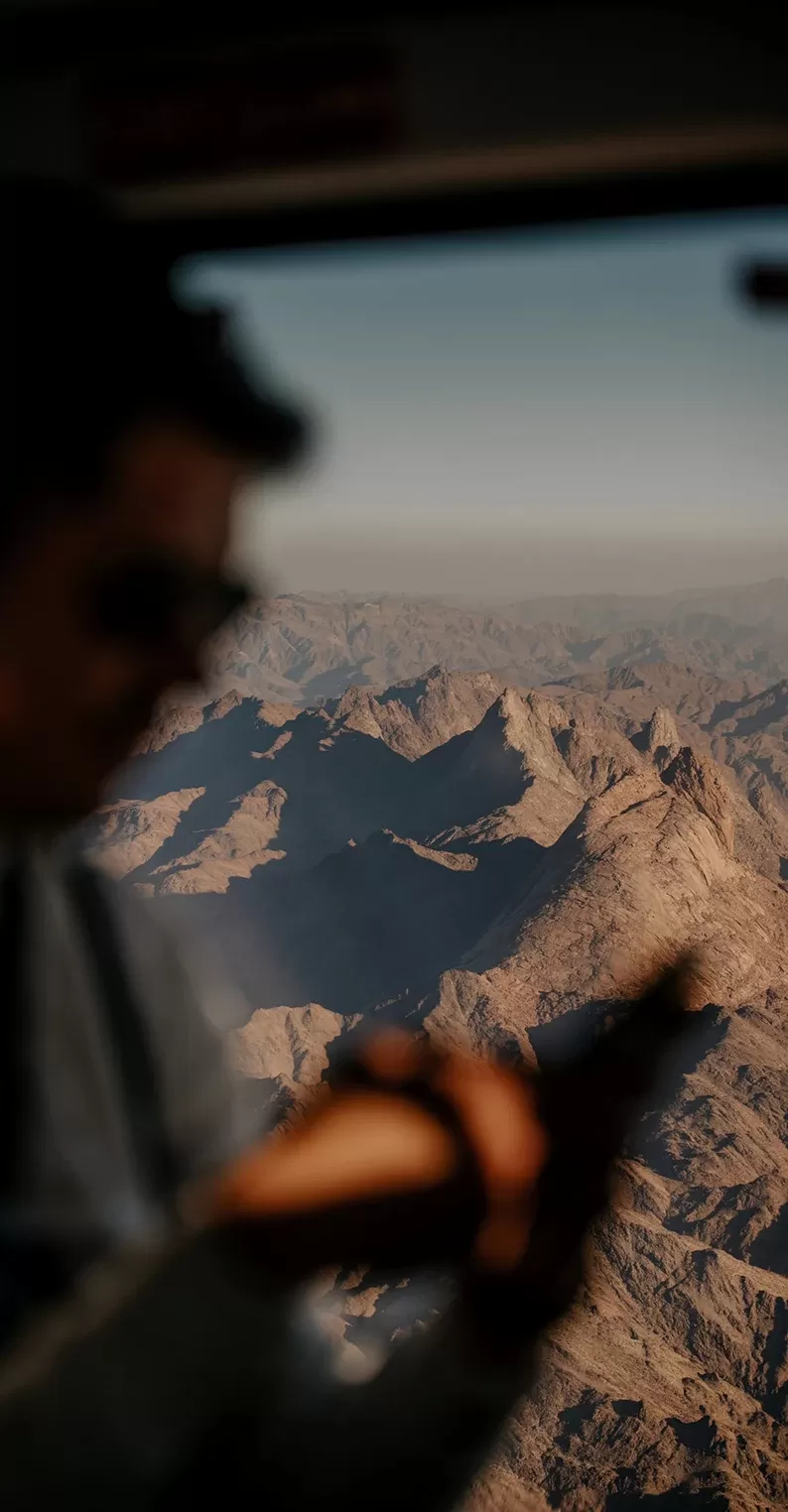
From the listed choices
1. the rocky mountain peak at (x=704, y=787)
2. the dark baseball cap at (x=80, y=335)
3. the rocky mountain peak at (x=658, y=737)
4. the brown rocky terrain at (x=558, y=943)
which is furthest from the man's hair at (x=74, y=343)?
the rocky mountain peak at (x=658, y=737)

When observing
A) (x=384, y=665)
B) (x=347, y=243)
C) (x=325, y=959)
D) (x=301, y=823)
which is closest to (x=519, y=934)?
(x=325, y=959)

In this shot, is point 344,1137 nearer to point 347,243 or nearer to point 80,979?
point 80,979

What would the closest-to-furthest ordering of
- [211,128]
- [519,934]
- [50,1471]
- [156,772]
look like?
[50,1471], [211,128], [519,934], [156,772]

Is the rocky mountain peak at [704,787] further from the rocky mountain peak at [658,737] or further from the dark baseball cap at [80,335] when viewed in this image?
the dark baseball cap at [80,335]

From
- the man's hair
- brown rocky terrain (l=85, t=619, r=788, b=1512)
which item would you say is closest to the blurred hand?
brown rocky terrain (l=85, t=619, r=788, b=1512)

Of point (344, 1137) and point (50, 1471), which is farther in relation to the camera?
point (344, 1137)

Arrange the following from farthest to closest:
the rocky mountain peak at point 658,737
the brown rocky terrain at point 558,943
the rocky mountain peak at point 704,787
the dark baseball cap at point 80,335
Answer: the rocky mountain peak at point 658,737 → the rocky mountain peak at point 704,787 → the brown rocky terrain at point 558,943 → the dark baseball cap at point 80,335

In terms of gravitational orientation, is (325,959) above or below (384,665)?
above

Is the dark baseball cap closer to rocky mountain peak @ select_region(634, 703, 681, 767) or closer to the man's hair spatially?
the man's hair
